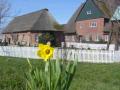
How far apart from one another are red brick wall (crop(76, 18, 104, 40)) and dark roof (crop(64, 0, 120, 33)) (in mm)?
1450

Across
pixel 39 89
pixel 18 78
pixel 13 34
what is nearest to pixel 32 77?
pixel 39 89

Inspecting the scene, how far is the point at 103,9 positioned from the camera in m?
65.8

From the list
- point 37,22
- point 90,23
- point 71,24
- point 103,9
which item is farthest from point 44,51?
point 71,24

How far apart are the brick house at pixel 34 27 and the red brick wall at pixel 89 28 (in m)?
4.21

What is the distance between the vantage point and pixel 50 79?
5.38m

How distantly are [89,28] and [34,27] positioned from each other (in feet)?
34.2

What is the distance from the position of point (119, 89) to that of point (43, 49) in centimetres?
629

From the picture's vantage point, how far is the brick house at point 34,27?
2662 inches

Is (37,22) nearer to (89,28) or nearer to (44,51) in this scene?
(89,28)

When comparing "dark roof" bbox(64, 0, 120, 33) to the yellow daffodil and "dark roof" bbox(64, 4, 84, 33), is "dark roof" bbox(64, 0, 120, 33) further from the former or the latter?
the yellow daffodil

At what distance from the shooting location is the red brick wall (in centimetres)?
6469

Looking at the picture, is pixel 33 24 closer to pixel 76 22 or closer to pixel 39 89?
pixel 76 22

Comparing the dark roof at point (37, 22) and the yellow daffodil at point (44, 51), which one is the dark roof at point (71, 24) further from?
the yellow daffodil at point (44, 51)

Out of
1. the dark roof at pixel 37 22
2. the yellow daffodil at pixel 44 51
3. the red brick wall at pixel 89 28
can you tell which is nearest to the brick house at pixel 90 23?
the red brick wall at pixel 89 28
